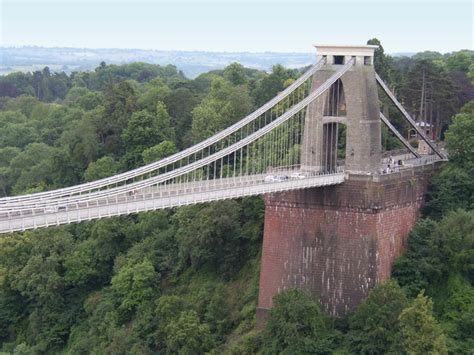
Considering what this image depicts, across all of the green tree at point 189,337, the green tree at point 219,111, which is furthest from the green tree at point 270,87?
the green tree at point 189,337

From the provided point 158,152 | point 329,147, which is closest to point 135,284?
point 329,147

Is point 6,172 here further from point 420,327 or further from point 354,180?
point 420,327

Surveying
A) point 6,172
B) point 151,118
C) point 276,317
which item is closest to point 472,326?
point 276,317

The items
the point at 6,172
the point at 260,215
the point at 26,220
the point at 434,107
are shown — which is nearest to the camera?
the point at 26,220

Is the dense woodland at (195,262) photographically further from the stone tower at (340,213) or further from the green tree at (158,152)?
the stone tower at (340,213)

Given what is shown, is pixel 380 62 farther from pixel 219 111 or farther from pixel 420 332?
pixel 420 332
